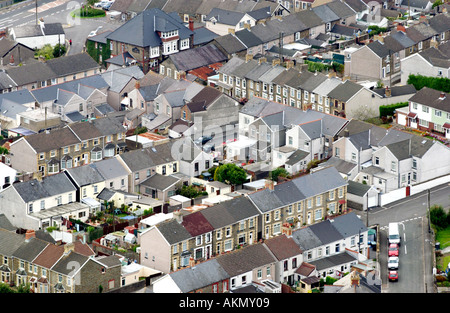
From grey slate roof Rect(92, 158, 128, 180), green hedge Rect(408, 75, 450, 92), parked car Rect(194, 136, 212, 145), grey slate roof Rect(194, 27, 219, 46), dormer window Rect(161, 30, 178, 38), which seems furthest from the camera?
grey slate roof Rect(194, 27, 219, 46)

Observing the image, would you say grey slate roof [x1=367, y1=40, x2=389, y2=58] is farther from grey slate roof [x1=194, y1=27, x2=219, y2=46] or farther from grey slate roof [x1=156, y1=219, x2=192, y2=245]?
grey slate roof [x1=156, y1=219, x2=192, y2=245]

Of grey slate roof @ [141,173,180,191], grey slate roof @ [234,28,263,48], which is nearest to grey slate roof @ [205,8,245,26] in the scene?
grey slate roof @ [234,28,263,48]

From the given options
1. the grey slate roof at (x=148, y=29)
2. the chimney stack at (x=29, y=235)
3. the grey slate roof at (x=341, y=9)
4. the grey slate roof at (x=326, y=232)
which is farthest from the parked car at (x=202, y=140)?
the grey slate roof at (x=341, y=9)

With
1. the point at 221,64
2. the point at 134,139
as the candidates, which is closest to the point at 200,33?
the point at 221,64

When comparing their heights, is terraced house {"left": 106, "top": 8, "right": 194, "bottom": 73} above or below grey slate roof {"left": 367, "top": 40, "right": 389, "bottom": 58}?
above

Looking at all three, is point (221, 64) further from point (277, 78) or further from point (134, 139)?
point (134, 139)

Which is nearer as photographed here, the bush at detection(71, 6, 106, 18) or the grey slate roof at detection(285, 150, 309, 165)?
the grey slate roof at detection(285, 150, 309, 165)
